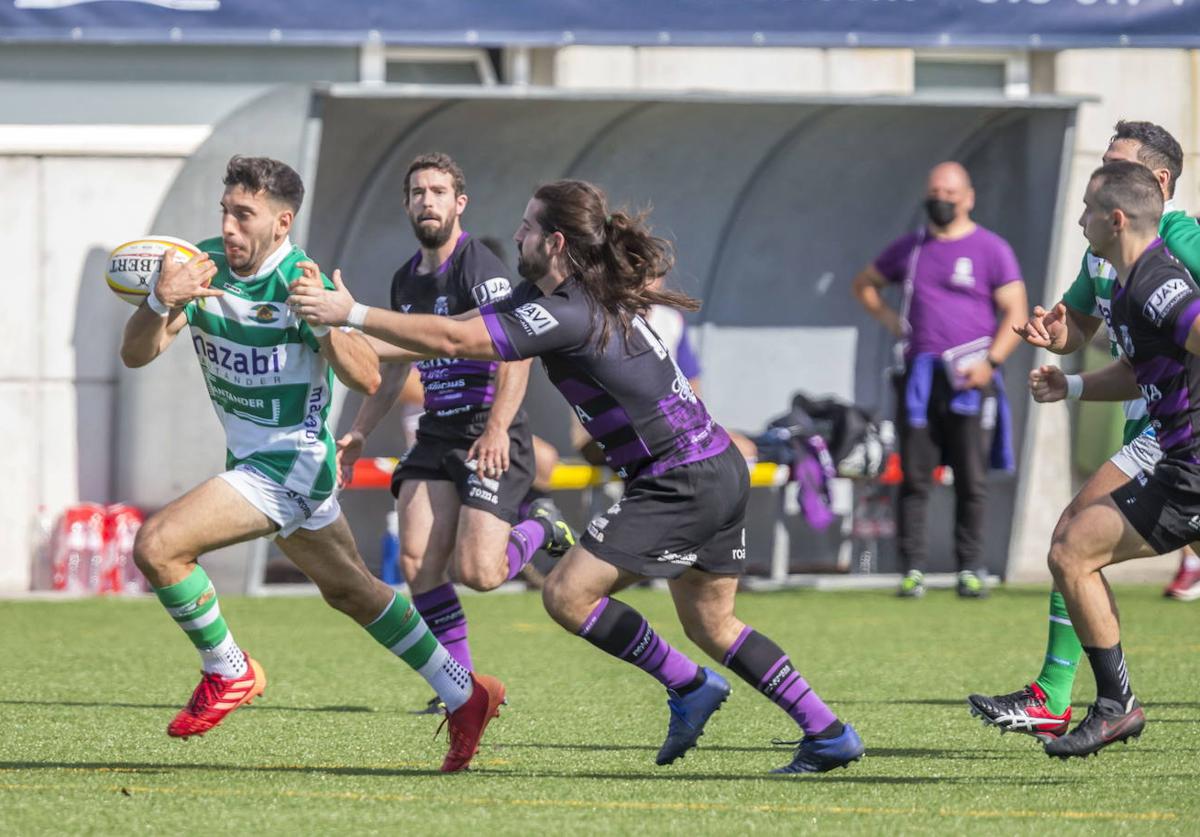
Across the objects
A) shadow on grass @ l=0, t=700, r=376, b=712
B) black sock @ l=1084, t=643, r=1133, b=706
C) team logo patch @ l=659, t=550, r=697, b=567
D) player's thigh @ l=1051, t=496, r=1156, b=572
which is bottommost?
shadow on grass @ l=0, t=700, r=376, b=712

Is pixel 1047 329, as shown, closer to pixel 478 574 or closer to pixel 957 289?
pixel 478 574

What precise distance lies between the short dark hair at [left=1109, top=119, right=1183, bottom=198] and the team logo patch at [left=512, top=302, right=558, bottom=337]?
2.00m

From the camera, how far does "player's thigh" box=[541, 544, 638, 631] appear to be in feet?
17.4

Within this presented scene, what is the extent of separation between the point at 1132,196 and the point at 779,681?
5.25 feet

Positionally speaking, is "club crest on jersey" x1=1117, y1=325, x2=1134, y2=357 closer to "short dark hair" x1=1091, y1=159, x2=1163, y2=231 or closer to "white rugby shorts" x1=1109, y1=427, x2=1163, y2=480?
"short dark hair" x1=1091, y1=159, x2=1163, y2=231

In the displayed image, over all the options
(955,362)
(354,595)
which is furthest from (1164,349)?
(955,362)

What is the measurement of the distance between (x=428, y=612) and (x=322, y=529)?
1477mm

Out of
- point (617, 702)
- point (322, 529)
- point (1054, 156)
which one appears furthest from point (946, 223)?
point (322, 529)

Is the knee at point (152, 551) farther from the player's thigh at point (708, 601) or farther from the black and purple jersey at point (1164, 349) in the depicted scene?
the black and purple jersey at point (1164, 349)

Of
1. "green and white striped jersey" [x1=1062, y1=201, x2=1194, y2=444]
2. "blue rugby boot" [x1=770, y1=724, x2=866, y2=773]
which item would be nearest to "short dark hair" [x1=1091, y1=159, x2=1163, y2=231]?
"green and white striped jersey" [x1=1062, y1=201, x2=1194, y2=444]

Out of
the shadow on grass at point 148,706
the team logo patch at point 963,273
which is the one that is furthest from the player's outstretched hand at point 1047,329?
the team logo patch at point 963,273

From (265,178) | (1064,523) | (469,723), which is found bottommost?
(469,723)

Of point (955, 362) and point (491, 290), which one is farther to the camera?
point (955, 362)

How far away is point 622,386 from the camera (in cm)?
530
